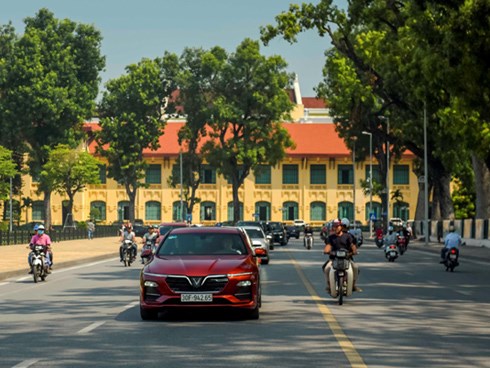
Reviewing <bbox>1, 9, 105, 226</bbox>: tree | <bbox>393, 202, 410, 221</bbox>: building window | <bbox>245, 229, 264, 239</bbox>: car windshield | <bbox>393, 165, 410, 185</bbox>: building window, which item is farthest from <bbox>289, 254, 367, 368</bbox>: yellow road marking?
<bbox>393, 165, 410, 185</bbox>: building window

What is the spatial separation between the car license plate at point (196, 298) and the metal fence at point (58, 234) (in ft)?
151

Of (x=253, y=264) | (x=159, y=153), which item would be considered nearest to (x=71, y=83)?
(x=159, y=153)

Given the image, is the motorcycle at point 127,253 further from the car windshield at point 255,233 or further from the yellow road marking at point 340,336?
the yellow road marking at point 340,336

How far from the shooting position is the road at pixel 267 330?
12859 millimetres

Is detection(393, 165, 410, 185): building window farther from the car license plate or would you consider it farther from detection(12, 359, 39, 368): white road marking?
detection(12, 359, 39, 368): white road marking

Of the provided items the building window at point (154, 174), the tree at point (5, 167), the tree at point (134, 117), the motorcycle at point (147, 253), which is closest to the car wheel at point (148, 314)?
the motorcycle at point (147, 253)

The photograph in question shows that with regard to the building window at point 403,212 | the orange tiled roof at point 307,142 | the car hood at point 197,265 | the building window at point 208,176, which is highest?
the orange tiled roof at point 307,142

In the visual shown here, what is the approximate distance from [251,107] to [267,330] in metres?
89.2

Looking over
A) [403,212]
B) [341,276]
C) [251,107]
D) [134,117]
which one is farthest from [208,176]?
[341,276]

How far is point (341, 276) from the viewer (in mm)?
21891

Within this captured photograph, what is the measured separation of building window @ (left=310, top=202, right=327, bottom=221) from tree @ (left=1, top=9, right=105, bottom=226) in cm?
3492

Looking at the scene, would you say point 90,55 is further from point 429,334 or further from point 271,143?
point 429,334

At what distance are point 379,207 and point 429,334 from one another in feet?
371

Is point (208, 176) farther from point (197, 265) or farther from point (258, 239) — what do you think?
point (197, 265)
